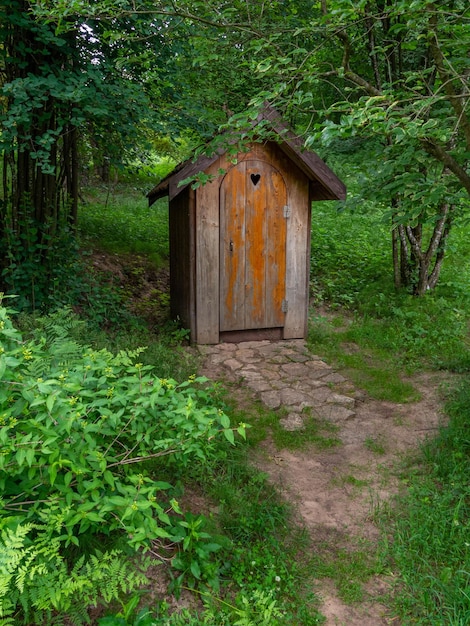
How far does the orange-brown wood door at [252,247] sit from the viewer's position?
6520 mm

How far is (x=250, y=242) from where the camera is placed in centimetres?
668

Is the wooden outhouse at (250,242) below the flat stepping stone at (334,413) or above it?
above

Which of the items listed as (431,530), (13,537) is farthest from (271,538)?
(13,537)

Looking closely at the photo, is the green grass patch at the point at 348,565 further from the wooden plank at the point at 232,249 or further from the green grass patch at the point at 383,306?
the wooden plank at the point at 232,249

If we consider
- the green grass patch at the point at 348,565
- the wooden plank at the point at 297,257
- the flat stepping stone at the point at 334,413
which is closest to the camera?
the green grass patch at the point at 348,565

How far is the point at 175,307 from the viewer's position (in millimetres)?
7441

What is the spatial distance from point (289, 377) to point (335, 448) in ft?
4.87

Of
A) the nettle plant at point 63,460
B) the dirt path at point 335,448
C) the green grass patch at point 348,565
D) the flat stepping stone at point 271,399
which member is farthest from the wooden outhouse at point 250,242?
the nettle plant at point 63,460

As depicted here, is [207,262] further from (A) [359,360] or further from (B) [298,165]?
(A) [359,360]

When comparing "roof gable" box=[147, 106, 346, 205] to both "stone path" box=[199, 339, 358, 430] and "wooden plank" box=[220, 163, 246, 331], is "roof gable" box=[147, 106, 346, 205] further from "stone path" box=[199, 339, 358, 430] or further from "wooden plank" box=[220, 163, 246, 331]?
"stone path" box=[199, 339, 358, 430]

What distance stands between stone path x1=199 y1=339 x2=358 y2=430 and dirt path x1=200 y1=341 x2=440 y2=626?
1 cm

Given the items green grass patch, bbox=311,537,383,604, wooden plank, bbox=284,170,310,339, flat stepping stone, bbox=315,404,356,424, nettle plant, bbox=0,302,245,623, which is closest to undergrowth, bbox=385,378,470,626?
green grass patch, bbox=311,537,383,604

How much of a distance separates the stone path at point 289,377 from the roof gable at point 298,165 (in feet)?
6.80

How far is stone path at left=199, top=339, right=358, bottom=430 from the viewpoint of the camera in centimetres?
486
